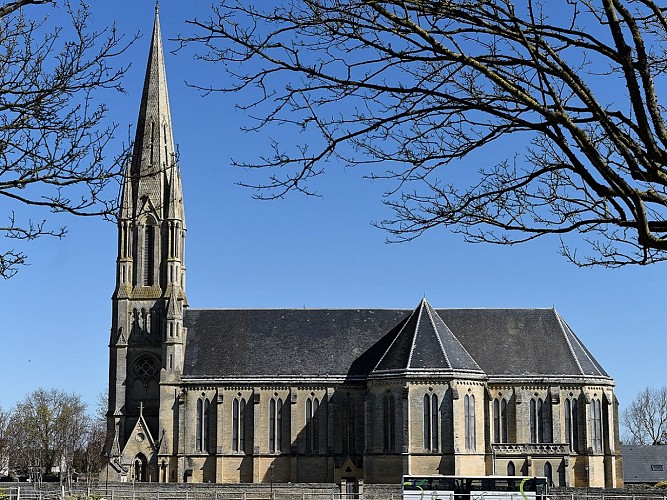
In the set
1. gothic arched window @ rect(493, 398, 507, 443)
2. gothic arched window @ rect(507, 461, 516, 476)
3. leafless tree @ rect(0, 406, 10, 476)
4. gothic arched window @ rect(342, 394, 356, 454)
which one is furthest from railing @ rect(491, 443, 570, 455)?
leafless tree @ rect(0, 406, 10, 476)

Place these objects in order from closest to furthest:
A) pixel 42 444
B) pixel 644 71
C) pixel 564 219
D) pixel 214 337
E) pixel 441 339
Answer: pixel 644 71
pixel 564 219
pixel 441 339
pixel 214 337
pixel 42 444

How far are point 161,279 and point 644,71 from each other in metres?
64.1

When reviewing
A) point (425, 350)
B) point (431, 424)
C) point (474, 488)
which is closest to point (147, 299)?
point (425, 350)

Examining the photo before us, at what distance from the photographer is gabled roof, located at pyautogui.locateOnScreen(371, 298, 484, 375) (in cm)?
6338

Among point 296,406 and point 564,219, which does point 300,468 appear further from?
point 564,219

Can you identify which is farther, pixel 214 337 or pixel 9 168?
pixel 214 337

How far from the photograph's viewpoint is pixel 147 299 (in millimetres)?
71750

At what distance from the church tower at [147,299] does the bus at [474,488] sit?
75.4 feet

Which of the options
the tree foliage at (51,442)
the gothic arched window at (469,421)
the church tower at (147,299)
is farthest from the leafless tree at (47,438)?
the gothic arched window at (469,421)

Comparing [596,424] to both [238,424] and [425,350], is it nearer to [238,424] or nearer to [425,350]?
[425,350]

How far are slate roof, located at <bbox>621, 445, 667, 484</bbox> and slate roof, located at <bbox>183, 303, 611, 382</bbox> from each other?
21104 millimetres

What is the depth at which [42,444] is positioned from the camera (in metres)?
90.8

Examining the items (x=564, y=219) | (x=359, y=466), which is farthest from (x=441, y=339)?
(x=564, y=219)

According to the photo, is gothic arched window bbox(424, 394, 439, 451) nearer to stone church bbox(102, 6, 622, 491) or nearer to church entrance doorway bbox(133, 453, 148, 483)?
stone church bbox(102, 6, 622, 491)
